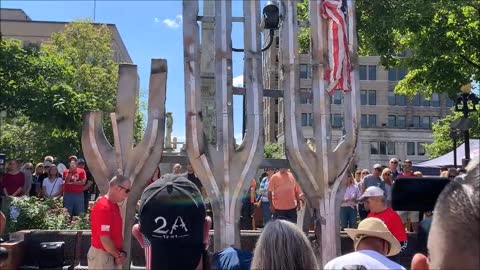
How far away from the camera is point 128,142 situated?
346 inches

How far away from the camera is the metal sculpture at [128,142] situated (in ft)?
28.3

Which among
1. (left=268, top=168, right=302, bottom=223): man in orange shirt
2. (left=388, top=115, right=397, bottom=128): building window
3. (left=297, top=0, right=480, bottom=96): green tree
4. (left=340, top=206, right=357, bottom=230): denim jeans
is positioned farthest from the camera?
(left=388, top=115, right=397, bottom=128): building window

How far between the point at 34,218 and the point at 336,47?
605cm

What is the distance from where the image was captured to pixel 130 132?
349 inches

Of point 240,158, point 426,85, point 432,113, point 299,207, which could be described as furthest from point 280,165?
point 432,113

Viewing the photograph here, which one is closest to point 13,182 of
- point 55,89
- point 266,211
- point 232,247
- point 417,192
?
point 266,211

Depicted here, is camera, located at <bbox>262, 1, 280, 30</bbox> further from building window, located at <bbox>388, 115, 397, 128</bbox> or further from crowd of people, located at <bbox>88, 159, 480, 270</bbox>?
building window, located at <bbox>388, 115, 397, 128</bbox>

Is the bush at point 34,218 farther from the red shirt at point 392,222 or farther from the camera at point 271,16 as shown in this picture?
the red shirt at point 392,222

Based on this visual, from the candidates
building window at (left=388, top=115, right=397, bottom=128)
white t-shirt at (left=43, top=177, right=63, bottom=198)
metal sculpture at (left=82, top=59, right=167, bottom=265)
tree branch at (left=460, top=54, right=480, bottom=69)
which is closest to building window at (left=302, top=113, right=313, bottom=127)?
building window at (left=388, top=115, right=397, bottom=128)

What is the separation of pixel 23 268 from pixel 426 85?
1353 centimetres

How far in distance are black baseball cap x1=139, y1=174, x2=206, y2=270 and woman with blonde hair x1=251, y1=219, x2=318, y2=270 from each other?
0.39m

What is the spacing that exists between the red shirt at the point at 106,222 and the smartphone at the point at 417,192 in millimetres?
4600

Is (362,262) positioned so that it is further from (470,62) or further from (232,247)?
(470,62)

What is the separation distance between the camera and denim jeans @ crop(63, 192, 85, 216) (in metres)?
11.8
